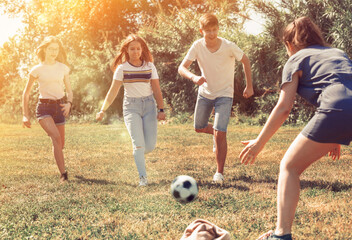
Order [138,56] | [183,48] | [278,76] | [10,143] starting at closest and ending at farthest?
[138,56] → [10,143] → [278,76] → [183,48]

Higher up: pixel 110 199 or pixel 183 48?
pixel 183 48

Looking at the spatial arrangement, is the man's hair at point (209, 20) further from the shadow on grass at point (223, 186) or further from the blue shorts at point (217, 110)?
the shadow on grass at point (223, 186)

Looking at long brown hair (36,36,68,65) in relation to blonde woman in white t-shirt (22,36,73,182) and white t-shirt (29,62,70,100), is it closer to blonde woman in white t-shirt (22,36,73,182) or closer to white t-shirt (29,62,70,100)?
blonde woman in white t-shirt (22,36,73,182)

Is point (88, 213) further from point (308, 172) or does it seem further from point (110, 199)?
point (308, 172)

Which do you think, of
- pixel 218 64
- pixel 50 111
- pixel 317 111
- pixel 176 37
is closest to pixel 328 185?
pixel 218 64

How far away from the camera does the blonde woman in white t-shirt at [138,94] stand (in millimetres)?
5883

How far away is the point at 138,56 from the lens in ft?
19.3

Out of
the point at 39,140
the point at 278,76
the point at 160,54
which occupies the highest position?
the point at 160,54

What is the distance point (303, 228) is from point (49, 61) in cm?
475

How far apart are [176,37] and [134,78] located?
40.1 ft

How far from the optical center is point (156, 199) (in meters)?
5.05

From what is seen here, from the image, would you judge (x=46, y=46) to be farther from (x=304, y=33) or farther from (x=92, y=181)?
(x=304, y=33)

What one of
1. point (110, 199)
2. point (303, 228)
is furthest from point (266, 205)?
point (110, 199)

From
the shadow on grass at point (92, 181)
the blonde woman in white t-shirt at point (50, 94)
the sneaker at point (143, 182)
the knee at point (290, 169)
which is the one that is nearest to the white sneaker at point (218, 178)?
the sneaker at point (143, 182)
